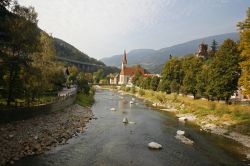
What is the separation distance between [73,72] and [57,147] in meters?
93.6

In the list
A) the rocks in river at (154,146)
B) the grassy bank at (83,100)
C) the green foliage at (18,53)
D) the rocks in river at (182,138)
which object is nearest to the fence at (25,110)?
the green foliage at (18,53)

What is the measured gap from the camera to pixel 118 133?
3962 cm

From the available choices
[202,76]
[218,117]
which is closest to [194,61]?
[202,76]

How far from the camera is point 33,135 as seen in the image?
102 feet

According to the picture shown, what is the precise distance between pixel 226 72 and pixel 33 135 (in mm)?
41574

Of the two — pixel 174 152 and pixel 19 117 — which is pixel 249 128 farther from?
pixel 19 117

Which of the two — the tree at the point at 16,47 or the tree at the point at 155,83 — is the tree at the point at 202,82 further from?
the tree at the point at 16,47

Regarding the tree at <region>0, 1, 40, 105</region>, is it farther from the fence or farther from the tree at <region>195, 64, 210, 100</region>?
the tree at <region>195, 64, 210, 100</region>

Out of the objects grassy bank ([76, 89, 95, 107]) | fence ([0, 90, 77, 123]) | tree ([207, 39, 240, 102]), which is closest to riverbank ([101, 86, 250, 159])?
tree ([207, 39, 240, 102])

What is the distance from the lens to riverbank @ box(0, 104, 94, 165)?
25688 millimetres

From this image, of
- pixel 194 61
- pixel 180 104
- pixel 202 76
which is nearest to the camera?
pixel 202 76

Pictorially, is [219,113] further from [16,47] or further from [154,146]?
[16,47]

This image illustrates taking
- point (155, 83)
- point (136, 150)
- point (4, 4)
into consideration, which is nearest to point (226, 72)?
point (136, 150)

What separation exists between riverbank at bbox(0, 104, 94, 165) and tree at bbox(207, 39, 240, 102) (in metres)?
30.9
